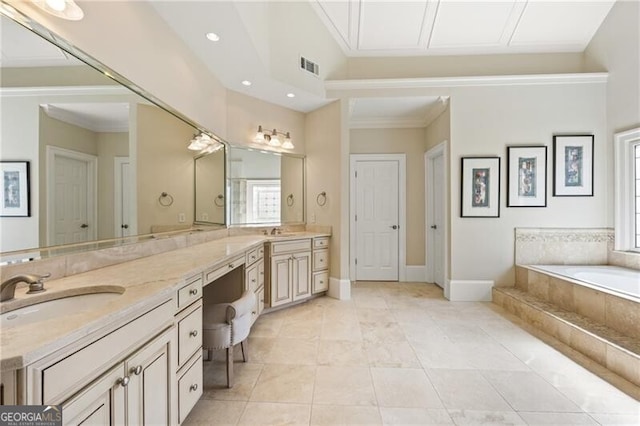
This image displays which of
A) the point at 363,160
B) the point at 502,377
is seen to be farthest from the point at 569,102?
the point at 502,377

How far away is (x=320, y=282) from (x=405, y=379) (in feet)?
5.95

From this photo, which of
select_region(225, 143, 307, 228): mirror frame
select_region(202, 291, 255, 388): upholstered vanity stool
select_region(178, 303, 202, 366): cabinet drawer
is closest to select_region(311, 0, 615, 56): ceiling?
select_region(225, 143, 307, 228): mirror frame

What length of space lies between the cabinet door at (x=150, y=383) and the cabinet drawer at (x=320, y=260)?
237 centimetres

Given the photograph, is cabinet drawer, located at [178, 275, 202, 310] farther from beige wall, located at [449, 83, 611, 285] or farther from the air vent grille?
beige wall, located at [449, 83, 611, 285]

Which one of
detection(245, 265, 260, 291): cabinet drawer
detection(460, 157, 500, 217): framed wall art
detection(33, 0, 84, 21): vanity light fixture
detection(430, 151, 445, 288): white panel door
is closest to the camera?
detection(33, 0, 84, 21): vanity light fixture

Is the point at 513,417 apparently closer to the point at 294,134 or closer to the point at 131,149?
the point at 131,149

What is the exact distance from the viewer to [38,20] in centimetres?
121

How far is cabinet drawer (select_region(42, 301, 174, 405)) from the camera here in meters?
0.71

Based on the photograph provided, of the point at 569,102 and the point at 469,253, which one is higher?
the point at 569,102

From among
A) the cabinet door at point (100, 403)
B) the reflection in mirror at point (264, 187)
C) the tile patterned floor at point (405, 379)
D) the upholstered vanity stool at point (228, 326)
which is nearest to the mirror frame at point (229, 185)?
the reflection in mirror at point (264, 187)

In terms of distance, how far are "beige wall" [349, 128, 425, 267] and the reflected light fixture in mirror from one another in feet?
5.26

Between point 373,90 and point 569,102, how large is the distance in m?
2.53

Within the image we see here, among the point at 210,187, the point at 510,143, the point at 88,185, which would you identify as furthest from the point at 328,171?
the point at 88,185

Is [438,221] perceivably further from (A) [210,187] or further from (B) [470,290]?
(A) [210,187]
